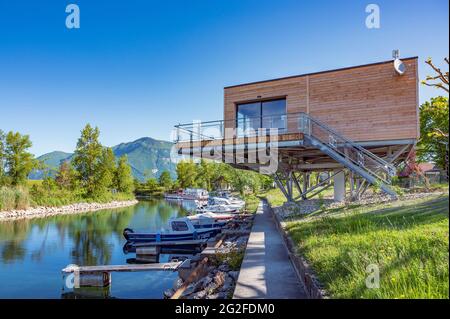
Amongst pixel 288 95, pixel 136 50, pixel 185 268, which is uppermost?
pixel 136 50

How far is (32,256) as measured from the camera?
16.0 meters

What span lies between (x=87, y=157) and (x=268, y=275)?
4824 centimetres

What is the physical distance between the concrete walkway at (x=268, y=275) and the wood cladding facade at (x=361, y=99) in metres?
7.04

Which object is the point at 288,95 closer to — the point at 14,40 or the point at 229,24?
the point at 229,24

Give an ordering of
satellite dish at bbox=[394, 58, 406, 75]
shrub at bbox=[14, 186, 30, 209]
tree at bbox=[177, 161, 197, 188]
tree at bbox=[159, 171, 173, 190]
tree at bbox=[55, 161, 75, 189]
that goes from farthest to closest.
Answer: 1. tree at bbox=[159, 171, 173, 190]
2. tree at bbox=[177, 161, 197, 188]
3. tree at bbox=[55, 161, 75, 189]
4. shrub at bbox=[14, 186, 30, 209]
5. satellite dish at bbox=[394, 58, 406, 75]

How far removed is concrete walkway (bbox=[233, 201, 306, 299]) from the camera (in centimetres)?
505

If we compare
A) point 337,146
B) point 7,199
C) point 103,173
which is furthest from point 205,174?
point 337,146

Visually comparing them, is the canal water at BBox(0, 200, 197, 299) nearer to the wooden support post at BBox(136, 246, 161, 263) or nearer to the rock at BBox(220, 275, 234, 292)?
the wooden support post at BBox(136, 246, 161, 263)

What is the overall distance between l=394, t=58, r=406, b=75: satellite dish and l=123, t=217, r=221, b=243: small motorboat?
41.6 feet

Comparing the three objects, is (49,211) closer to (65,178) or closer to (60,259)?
(65,178)

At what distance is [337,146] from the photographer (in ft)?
44.6

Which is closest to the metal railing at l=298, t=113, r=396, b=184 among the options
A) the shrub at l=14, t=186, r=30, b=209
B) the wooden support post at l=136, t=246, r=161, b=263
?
the wooden support post at l=136, t=246, r=161, b=263
